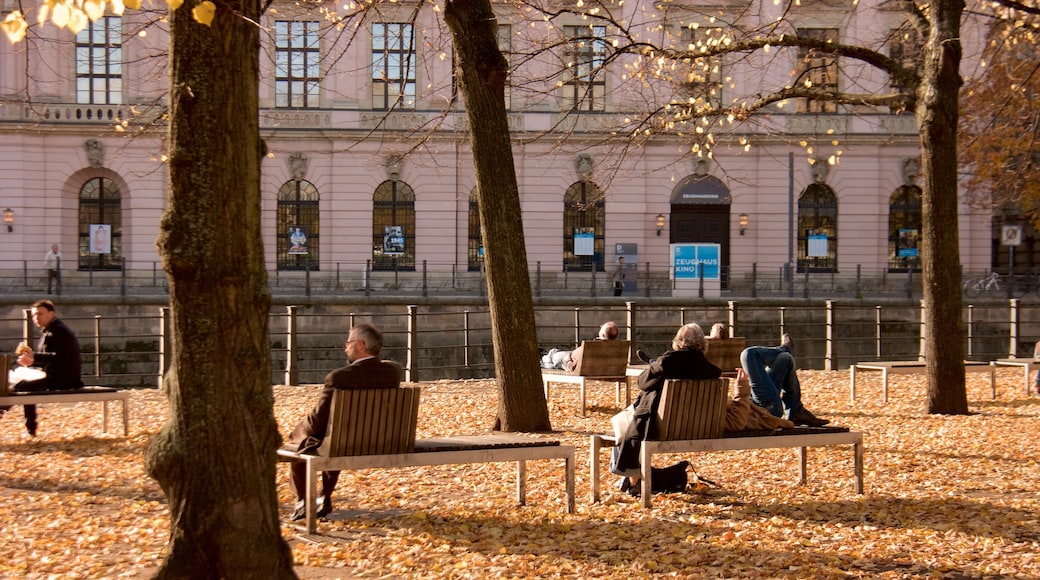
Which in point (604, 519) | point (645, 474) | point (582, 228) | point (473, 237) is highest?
point (582, 228)

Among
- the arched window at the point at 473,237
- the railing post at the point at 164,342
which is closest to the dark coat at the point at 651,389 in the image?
the railing post at the point at 164,342

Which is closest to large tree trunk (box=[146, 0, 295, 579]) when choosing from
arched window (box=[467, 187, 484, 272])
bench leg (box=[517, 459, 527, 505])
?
bench leg (box=[517, 459, 527, 505])

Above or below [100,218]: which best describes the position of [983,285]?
below

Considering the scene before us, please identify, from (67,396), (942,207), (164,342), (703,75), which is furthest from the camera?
(164,342)

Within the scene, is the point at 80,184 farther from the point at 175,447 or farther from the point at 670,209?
the point at 175,447

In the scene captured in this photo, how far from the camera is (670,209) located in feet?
139

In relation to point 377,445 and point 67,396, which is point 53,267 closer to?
point 67,396

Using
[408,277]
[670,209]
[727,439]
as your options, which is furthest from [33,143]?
[727,439]

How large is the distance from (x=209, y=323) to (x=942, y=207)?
35.4ft

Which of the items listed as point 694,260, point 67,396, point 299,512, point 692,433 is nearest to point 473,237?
point 694,260

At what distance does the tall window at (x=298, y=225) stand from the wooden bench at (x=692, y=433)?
33.4 m

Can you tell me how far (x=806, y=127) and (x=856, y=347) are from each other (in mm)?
10979

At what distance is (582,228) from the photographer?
1652 inches

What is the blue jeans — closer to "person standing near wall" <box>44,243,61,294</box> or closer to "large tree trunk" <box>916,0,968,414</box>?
"large tree trunk" <box>916,0,968,414</box>
